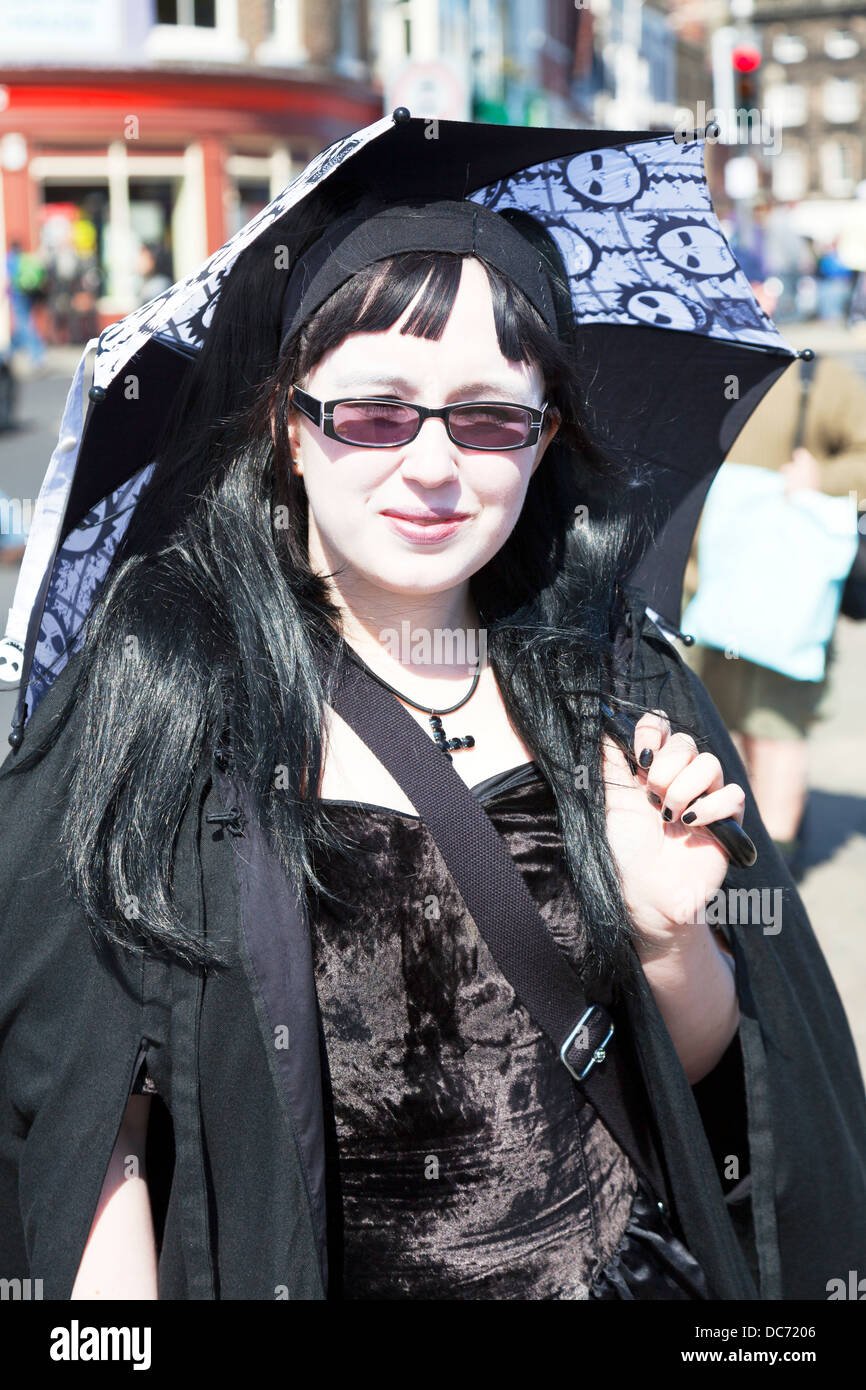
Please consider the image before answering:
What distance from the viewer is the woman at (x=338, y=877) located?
1604mm

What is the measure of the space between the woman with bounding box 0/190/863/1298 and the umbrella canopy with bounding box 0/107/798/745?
6cm

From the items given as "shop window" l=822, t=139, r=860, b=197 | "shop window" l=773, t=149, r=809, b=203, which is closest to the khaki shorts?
"shop window" l=773, t=149, r=809, b=203

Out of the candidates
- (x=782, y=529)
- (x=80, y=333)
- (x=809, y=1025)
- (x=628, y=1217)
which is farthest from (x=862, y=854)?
(x=80, y=333)

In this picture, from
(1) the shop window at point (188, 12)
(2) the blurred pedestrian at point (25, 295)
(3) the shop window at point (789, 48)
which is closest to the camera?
(2) the blurred pedestrian at point (25, 295)

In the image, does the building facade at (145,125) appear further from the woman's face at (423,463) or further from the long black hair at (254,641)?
the woman's face at (423,463)

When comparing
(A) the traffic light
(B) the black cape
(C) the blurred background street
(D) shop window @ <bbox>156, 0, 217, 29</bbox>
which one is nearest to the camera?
(B) the black cape

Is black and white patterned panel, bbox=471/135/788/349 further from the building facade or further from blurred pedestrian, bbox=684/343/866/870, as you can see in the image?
the building facade

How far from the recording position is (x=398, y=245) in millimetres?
1708

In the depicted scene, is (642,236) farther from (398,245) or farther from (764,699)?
(764,699)

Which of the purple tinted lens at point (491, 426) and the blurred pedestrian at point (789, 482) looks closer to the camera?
the purple tinted lens at point (491, 426)

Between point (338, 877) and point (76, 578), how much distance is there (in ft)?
1.69

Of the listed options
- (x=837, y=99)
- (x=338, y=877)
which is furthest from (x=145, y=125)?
(x=837, y=99)

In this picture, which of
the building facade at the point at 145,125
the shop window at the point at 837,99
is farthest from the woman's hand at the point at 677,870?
the shop window at the point at 837,99

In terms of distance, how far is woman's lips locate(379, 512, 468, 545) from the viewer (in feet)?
5.57
